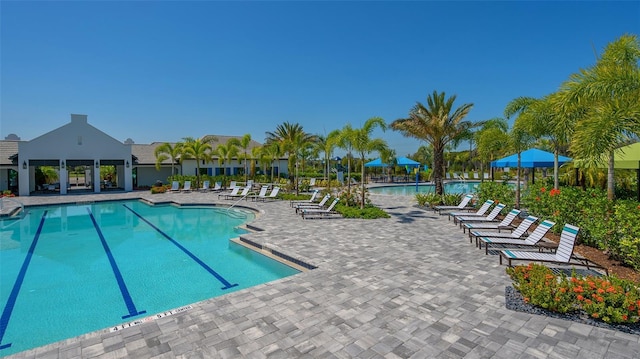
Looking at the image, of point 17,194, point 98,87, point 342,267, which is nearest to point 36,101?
point 98,87

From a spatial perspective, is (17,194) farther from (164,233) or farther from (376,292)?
(376,292)

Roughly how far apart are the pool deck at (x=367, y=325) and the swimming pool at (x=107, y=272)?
0.89 meters

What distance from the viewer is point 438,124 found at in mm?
16812

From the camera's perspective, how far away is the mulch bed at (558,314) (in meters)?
4.20

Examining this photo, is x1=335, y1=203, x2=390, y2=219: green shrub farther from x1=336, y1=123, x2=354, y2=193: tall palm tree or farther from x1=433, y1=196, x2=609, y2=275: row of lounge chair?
x1=433, y1=196, x2=609, y2=275: row of lounge chair

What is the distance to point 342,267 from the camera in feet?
22.8

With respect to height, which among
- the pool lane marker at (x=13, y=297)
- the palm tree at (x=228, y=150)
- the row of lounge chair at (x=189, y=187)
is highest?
the palm tree at (x=228, y=150)

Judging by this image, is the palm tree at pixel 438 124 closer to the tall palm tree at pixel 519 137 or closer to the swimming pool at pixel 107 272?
the tall palm tree at pixel 519 137

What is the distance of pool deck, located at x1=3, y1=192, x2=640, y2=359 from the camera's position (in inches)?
148

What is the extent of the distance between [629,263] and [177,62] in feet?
63.3

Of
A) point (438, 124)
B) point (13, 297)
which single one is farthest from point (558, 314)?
point (438, 124)

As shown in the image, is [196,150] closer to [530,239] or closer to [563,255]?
[530,239]

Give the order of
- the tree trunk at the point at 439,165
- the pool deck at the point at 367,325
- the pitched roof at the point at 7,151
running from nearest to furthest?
the pool deck at the point at 367,325 → the tree trunk at the point at 439,165 → the pitched roof at the point at 7,151

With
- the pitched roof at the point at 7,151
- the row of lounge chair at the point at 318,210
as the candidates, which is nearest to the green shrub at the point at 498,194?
the row of lounge chair at the point at 318,210
